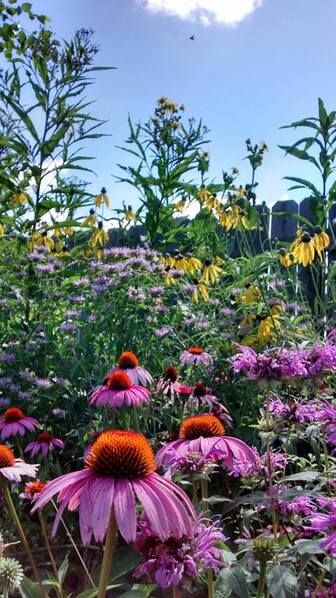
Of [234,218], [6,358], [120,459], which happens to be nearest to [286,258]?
[234,218]

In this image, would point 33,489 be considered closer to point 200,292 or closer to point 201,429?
point 201,429

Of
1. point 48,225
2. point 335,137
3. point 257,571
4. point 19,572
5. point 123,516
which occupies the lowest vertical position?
point 257,571

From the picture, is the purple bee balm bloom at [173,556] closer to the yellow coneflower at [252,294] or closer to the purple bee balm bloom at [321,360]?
the purple bee balm bloom at [321,360]

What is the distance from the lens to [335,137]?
343 cm

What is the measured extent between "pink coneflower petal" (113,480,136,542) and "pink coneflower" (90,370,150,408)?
0.90 meters

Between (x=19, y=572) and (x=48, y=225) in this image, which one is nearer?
(x=19, y=572)

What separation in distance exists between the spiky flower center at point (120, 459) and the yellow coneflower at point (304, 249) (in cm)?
227

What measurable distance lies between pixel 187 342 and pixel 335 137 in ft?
4.24

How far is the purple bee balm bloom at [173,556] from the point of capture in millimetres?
1037

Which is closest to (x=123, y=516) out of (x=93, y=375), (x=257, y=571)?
(x=257, y=571)

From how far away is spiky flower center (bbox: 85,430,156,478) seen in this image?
93 centimetres

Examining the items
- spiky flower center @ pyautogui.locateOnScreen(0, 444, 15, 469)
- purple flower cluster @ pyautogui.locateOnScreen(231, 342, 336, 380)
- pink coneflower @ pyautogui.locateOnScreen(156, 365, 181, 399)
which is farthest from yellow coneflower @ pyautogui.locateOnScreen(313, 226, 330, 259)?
spiky flower center @ pyautogui.locateOnScreen(0, 444, 15, 469)

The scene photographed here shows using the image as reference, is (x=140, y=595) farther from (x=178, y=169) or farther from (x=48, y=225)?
(x=178, y=169)

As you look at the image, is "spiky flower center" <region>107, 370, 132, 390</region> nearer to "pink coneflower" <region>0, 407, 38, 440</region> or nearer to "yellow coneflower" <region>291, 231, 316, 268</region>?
"pink coneflower" <region>0, 407, 38, 440</region>
